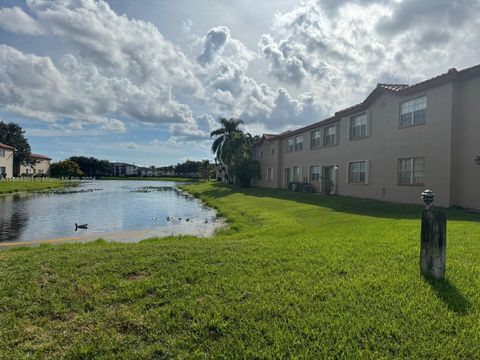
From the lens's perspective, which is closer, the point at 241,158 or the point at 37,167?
the point at 241,158

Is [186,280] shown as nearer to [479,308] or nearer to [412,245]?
[479,308]

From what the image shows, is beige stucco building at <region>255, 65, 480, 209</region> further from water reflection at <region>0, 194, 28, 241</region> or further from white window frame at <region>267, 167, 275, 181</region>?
water reflection at <region>0, 194, 28, 241</region>

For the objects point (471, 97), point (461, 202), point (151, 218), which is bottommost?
point (151, 218)

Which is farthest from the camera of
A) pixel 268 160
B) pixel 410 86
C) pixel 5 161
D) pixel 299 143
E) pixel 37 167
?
pixel 37 167

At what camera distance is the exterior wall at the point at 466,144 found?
13.4 meters

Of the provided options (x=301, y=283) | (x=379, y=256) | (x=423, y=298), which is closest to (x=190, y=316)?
(x=301, y=283)

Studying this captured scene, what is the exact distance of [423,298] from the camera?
13.1 ft

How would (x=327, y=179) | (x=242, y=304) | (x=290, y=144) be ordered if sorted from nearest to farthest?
(x=242, y=304) < (x=327, y=179) < (x=290, y=144)

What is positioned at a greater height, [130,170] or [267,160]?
[267,160]

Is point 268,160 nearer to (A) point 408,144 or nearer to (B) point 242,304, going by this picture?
(A) point 408,144

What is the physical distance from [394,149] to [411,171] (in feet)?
5.26

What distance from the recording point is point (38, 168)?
263 feet

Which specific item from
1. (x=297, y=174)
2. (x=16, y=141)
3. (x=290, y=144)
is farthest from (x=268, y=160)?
(x=16, y=141)

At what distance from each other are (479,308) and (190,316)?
3.31m
